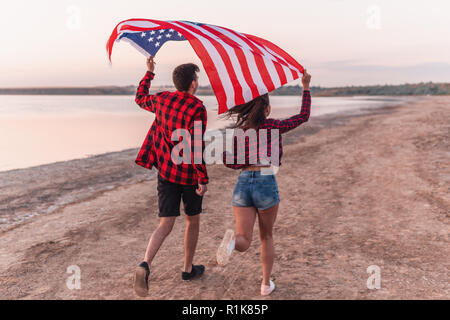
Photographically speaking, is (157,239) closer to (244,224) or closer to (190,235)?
(190,235)

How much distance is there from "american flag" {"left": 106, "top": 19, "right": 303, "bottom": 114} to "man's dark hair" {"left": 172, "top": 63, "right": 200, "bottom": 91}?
13.0 inches

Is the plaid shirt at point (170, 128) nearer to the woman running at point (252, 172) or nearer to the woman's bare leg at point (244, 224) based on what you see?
the woman running at point (252, 172)

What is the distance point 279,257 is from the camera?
4.17 m

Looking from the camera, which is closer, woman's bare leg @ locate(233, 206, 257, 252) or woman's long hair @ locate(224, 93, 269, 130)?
woman's long hair @ locate(224, 93, 269, 130)

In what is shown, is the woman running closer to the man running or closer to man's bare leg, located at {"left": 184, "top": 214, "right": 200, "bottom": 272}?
the man running

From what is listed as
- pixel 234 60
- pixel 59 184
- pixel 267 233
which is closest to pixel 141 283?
pixel 267 233

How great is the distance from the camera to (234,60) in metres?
2.78

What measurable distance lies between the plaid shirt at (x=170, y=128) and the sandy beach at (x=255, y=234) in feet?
4.04

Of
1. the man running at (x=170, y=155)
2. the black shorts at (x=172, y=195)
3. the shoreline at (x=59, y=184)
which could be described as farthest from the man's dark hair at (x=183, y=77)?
the shoreline at (x=59, y=184)

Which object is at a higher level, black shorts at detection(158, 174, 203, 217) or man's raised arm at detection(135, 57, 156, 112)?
man's raised arm at detection(135, 57, 156, 112)

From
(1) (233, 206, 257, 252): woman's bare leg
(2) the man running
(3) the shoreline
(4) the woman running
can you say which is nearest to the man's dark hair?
(2) the man running

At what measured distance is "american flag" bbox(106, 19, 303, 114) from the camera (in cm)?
266

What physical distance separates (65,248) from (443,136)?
12.7m
